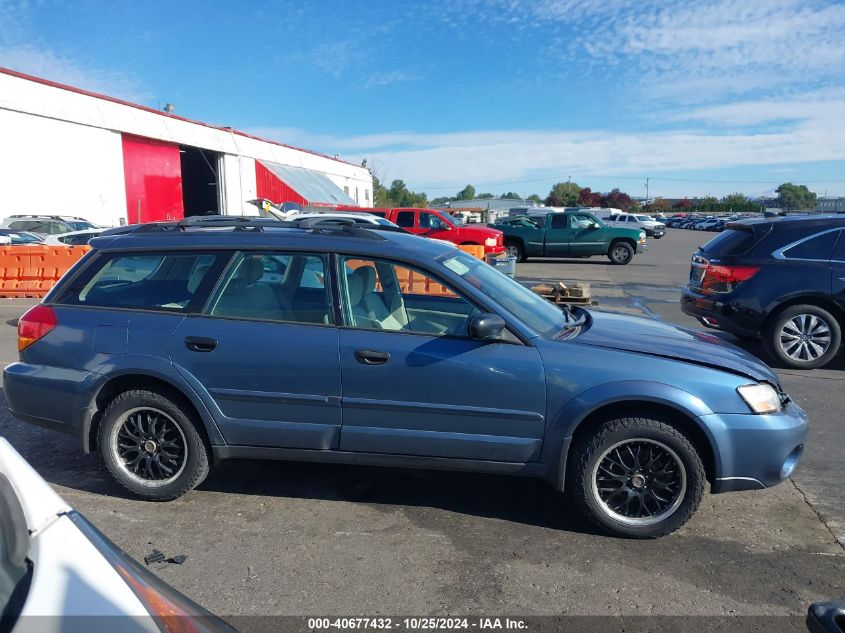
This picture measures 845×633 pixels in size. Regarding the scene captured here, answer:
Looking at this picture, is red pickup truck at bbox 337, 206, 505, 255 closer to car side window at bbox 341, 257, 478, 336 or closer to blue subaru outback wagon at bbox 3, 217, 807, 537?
car side window at bbox 341, 257, 478, 336

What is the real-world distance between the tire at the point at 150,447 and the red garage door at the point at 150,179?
1079 inches

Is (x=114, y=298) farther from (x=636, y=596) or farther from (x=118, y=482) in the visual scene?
(x=636, y=596)

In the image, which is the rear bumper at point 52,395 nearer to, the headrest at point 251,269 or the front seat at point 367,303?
the headrest at point 251,269

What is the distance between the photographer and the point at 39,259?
13.9m

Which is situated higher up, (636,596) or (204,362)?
(204,362)

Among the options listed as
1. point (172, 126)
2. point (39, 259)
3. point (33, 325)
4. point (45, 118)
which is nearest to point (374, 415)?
point (33, 325)

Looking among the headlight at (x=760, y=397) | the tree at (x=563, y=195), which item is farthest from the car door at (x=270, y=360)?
the tree at (x=563, y=195)

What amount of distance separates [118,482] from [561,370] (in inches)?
114

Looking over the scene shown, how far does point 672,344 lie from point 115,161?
93.4ft

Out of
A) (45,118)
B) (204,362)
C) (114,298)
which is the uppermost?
(45,118)

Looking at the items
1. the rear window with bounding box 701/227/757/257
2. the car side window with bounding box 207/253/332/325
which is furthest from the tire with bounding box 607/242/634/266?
the car side window with bounding box 207/253/332/325

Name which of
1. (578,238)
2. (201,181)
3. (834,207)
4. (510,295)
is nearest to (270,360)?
(510,295)

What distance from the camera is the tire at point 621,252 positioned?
22.7 metres

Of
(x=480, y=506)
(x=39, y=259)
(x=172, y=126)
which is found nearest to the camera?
(x=480, y=506)
